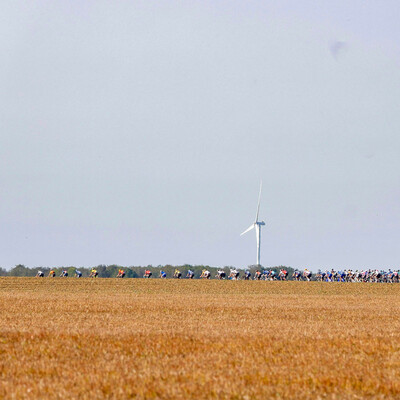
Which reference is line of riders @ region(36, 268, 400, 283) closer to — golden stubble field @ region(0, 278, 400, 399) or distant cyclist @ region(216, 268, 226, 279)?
distant cyclist @ region(216, 268, 226, 279)

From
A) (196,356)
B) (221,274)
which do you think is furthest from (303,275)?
(196,356)

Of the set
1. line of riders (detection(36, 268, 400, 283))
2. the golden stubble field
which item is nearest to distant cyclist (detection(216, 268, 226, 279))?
line of riders (detection(36, 268, 400, 283))

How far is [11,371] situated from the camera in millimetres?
18125

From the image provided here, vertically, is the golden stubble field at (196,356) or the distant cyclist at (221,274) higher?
the distant cyclist at (221,274)

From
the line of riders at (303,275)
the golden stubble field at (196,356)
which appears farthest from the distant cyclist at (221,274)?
the golden stubble field at (196,356)

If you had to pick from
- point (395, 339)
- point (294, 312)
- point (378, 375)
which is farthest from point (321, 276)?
point (378, 375)

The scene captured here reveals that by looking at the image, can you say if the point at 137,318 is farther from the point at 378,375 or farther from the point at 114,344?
the point at 378,375

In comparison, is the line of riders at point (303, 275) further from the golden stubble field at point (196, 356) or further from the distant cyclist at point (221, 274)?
the golden stubble field at point (196, 356)

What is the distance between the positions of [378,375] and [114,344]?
8.48 metres

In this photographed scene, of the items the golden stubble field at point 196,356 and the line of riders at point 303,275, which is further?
the line of riders at point 303,275

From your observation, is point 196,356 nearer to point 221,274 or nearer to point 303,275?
point 221,274

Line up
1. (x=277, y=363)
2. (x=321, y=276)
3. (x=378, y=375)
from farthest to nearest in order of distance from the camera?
(x=321, y=276) → (x=277, y=363) → (x=378, y=375)

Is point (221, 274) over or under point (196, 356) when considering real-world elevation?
over

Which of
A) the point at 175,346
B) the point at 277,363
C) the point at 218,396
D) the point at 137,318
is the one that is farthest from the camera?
the point at 137,318
